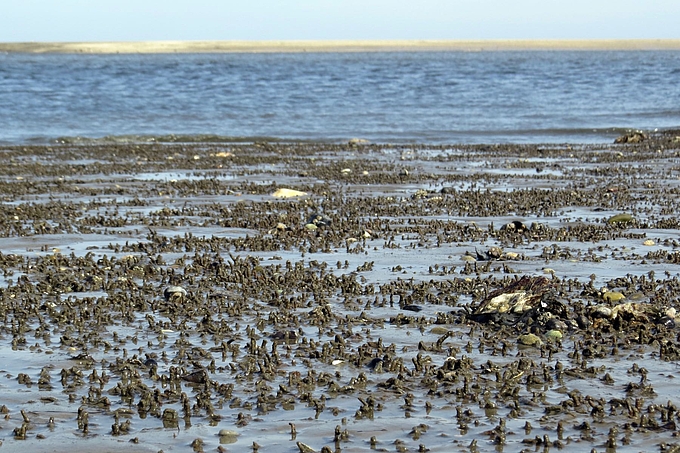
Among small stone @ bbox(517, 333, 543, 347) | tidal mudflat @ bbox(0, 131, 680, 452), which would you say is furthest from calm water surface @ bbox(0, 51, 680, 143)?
small stone @ bbox(517, 333, 543, 347)

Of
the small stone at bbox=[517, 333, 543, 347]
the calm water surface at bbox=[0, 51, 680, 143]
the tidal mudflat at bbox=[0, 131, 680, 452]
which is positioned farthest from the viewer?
the calm water surface at bbox=[0, 51, 680, 143]

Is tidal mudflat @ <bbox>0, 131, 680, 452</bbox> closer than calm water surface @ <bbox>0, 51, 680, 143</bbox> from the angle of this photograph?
Yes

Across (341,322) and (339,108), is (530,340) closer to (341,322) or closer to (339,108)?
(341,322)

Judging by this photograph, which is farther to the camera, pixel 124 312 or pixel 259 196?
pixel 259 196

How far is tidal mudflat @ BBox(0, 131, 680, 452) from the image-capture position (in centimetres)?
555

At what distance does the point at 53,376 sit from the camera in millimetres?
6379

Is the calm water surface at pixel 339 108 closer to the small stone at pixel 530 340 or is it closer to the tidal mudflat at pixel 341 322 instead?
the tidal mudflat at pixel 341 322

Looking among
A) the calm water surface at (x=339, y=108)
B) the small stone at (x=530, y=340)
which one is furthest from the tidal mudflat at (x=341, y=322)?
the calm water surface at (x=339, y=108)

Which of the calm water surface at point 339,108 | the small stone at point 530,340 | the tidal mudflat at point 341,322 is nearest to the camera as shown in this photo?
the tidal mudflat at point 341,322

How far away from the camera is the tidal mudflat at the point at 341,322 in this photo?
18.2 ft

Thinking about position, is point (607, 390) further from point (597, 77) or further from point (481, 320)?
point (597, 77)

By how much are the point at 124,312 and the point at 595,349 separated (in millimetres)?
3717

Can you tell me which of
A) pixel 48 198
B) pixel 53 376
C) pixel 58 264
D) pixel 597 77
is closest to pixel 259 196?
pixel 48 198

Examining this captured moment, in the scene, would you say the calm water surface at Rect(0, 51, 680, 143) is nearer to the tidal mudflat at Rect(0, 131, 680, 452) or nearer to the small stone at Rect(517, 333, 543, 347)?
the tidal mudflat at Rect(0, 131, 680, 452)
